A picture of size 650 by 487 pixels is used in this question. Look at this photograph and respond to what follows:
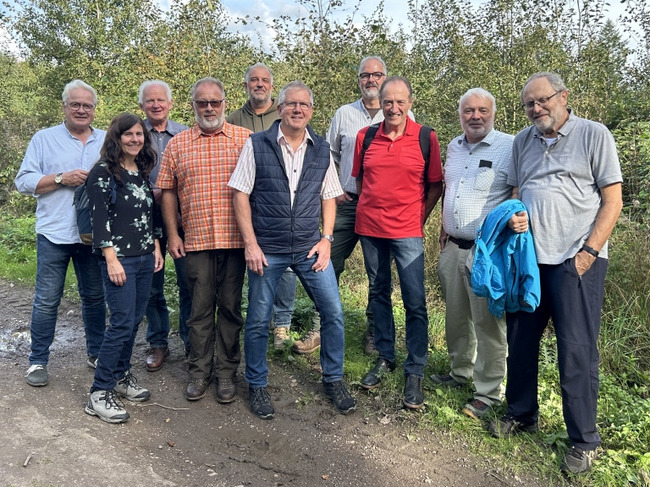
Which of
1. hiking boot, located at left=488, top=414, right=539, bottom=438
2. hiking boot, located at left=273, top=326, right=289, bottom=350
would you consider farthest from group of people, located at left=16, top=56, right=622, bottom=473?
hiking boot, located at left=273, top=326, right=289, bottom=350

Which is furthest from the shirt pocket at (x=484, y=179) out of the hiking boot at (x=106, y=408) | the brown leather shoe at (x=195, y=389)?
the hiking boot at (x=106, y=408)

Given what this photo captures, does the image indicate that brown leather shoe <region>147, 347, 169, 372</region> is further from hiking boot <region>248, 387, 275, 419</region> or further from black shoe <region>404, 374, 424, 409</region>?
black shoe <region>404, 374, 424, 409</region>

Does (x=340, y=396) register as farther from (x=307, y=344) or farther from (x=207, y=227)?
(x=207, y=227)

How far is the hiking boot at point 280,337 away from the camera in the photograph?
200 inches

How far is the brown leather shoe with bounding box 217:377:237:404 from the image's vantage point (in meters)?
4.17

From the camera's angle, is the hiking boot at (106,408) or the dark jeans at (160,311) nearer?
the hiking boot at (106,408)

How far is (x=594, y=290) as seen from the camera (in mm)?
3256

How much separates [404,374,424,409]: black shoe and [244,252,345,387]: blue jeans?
0.53 meters

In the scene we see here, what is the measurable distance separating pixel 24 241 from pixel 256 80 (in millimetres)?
6897

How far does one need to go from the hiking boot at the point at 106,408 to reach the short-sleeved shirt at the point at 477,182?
109 inches

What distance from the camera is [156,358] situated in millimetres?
4844

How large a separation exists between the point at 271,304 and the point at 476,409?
1706 millimetres

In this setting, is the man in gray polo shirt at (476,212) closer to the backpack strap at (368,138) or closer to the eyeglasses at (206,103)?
the backpack strap at (368,138)

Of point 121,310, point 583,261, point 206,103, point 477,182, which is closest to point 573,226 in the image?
point 583,261
